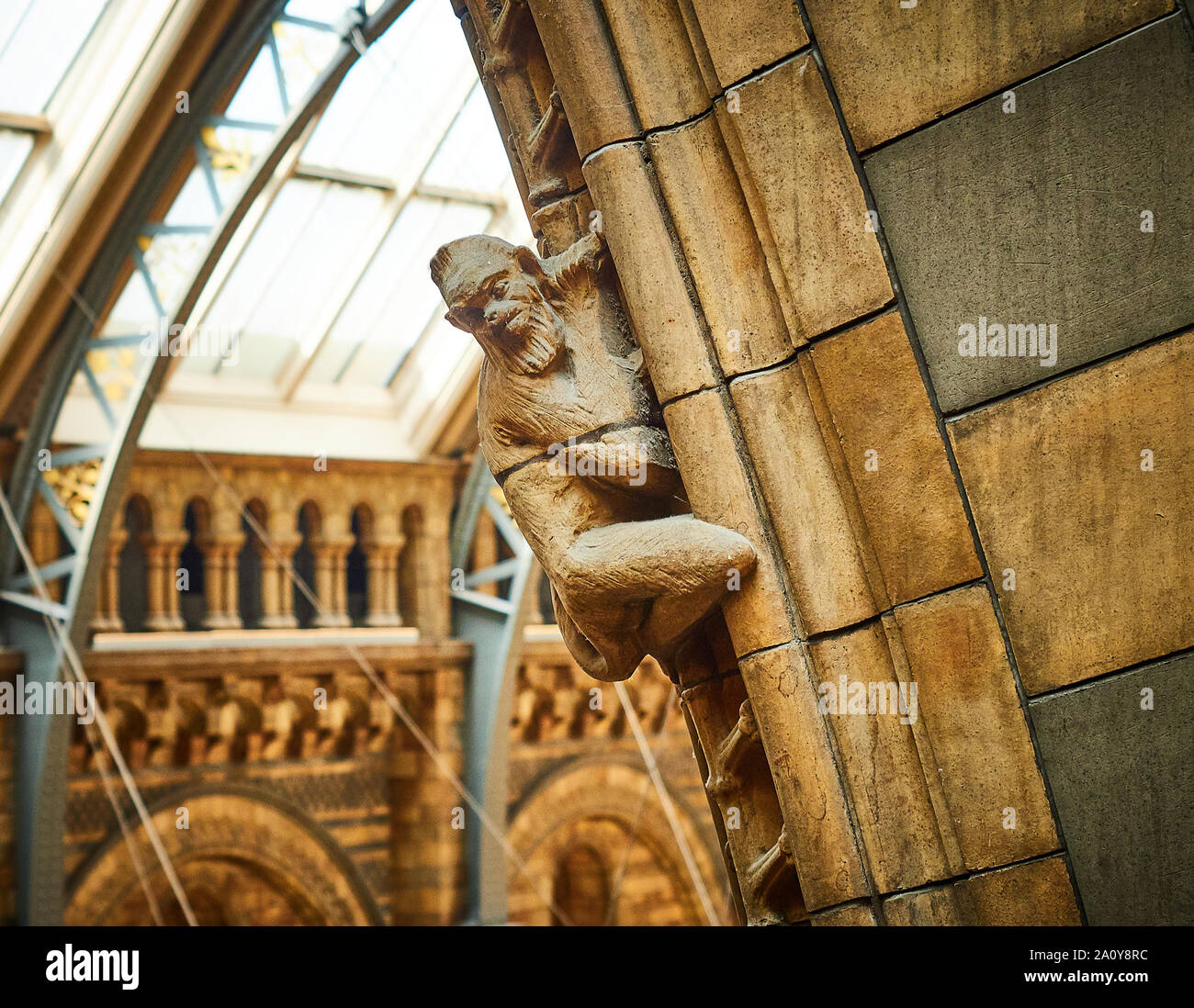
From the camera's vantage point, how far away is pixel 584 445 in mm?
2076

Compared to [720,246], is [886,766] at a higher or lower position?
lower

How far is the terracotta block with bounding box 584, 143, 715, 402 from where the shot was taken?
2053 mm

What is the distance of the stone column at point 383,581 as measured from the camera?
11.0 meters

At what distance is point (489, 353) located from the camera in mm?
2131

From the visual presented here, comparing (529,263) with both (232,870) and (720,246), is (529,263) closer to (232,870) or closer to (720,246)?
(720,246)

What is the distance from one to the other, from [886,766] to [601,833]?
1079cm

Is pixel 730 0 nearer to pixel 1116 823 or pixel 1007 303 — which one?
pixel 1007 303

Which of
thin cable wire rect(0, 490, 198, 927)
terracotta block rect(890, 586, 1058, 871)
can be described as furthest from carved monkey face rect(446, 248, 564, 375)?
thin cable wire rect(0, 490, 198, 927)

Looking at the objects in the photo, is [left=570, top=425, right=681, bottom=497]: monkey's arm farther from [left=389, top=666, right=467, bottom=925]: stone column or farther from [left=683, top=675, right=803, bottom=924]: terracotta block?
[left=389, top=666, right=467, bottom=925]: stone column

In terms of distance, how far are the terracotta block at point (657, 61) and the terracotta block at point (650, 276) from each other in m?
0.07

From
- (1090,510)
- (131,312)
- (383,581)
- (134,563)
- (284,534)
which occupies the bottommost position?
(1090,510)

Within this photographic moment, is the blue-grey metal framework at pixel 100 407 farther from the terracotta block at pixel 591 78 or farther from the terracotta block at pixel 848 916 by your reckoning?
the terracotta block at pixel 848 916

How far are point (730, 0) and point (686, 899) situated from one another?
11.6 meters

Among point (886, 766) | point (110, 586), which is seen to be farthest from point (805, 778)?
point (110, 586)
